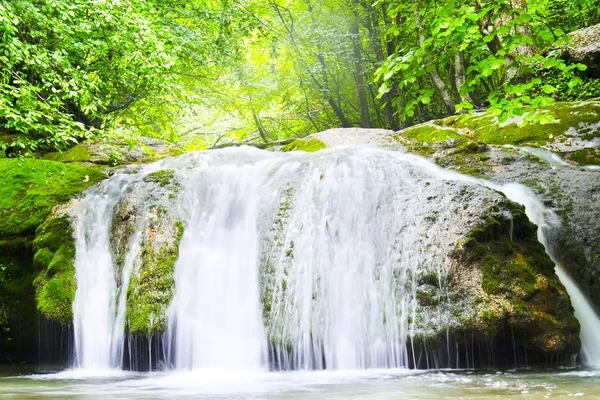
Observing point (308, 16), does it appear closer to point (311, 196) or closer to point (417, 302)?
point (311, 196)

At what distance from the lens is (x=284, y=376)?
169 inches

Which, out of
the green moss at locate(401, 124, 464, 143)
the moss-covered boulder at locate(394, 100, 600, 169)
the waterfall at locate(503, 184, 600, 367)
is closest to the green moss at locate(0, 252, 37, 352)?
the moss-covered boulder at locate(394, 100, 600, 169)

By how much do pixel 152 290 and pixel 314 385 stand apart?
7.51ft

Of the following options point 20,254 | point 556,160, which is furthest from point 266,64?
point 20,254

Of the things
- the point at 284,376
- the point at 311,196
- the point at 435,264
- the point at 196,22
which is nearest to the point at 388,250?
the point at 435,264

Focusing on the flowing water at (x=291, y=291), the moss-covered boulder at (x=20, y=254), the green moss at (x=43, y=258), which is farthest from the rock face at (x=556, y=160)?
the moss-covered boulder at (x=20, y=254)

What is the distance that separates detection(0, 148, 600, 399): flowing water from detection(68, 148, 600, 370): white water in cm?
1

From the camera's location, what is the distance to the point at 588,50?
926 centimetres

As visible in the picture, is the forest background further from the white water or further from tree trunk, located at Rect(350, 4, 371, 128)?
the white water

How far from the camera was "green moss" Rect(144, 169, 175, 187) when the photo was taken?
255 inches

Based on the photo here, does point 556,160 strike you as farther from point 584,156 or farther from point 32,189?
point 32,189

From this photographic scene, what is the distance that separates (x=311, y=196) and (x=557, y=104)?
5.76m

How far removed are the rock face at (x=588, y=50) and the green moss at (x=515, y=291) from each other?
21.4ft

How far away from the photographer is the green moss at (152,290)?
5.01m
